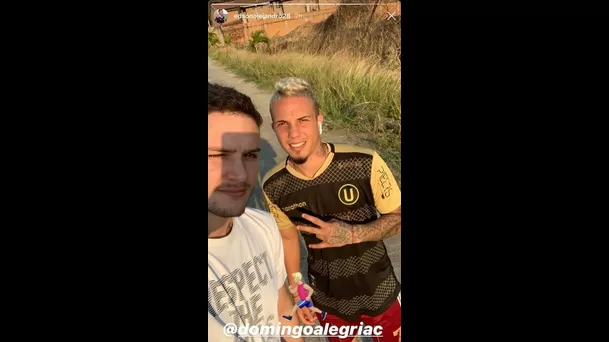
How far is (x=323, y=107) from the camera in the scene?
1.45 meters

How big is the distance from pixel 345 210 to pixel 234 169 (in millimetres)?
497

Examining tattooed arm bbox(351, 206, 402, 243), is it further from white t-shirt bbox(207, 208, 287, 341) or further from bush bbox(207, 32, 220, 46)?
bush bbox(207, 32, 220, 46)

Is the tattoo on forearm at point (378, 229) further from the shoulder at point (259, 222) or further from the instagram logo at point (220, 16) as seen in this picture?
the instagram logo at point (220, 16)

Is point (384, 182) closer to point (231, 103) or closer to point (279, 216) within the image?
point (279, 216)

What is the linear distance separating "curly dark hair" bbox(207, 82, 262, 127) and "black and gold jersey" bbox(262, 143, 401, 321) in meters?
0.25

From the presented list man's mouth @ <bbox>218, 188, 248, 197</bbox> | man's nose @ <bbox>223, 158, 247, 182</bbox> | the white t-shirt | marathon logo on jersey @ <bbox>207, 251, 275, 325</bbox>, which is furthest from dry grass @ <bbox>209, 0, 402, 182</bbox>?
marathon logo on jersey @ <bbox>207, 251, 275, 325</bbox>

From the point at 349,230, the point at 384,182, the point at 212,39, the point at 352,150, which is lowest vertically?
the point at 349,230

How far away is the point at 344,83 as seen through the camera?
5.02ft

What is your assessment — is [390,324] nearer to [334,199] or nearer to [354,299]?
[354,299]

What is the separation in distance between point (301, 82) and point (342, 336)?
1.16 metres

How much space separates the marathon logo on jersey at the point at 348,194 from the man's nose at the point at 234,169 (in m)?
0.42

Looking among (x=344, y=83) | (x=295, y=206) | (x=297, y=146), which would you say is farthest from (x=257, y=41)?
(x=295, y=206)

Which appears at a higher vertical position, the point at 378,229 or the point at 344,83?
the point at 344,83

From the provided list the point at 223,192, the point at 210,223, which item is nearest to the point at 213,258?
the point at 210,223
